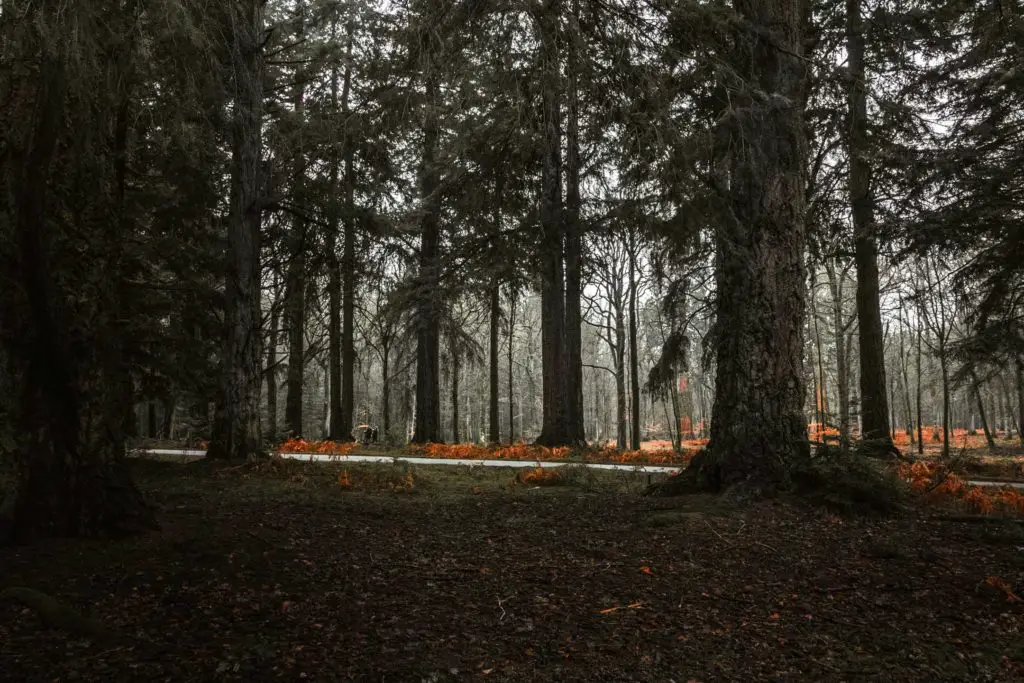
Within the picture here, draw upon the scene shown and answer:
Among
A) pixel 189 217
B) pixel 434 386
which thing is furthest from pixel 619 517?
pixel 434 386

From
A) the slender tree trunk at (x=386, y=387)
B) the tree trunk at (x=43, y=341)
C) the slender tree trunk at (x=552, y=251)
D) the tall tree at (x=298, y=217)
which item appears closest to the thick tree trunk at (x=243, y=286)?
the tall tree at (x=298, y=217)

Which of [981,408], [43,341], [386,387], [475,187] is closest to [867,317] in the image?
[981,408]

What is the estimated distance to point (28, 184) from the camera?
398 cm

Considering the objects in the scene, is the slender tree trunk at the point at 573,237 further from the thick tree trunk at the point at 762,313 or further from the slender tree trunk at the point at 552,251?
the thick tree trunk at the point at 762,313

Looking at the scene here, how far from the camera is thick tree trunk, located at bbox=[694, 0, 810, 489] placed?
6062 millimetres

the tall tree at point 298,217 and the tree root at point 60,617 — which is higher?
the tall tree at point 298,217

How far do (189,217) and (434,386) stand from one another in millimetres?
7662

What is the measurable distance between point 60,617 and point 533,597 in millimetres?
2716

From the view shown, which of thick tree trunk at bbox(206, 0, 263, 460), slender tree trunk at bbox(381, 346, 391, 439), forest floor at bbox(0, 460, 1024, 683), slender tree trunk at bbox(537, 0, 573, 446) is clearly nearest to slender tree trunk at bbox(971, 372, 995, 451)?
forest floor at bbox(0, 460, 1024, 683)

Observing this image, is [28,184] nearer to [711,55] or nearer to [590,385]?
[711,55]

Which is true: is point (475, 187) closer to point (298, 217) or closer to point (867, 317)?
point (298, 217)

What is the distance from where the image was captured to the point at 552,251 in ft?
27.6

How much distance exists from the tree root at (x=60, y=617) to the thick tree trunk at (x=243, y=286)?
241 inches

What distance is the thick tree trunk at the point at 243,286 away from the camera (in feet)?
30.7
